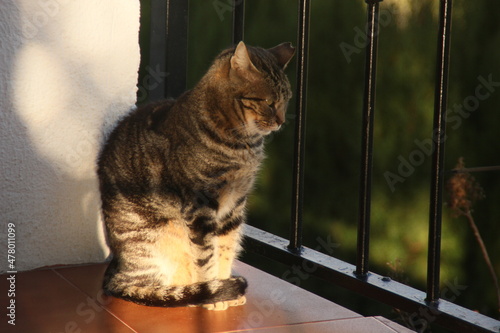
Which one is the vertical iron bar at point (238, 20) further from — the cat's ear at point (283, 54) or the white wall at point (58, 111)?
the white wall at point (58, 111)

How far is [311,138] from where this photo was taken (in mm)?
4008

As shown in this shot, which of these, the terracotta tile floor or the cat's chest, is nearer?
the terracotta tile floor

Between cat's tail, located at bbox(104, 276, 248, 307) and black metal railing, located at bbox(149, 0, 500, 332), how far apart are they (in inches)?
9.2

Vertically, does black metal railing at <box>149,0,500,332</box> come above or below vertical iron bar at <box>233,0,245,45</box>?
below

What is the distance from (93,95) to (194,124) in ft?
1.32

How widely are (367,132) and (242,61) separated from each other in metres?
0.41

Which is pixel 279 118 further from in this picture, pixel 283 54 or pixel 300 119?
pixel 283 54

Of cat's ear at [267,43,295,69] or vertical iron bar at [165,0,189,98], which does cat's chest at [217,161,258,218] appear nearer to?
cat's ear at [267,43,295,69]

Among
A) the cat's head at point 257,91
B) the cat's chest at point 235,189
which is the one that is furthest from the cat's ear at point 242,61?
the cat's chest at point 235,189

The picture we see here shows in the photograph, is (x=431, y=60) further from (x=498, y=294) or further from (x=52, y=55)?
(x=52, y=55)

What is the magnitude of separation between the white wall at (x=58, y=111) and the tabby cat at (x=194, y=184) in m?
0.15

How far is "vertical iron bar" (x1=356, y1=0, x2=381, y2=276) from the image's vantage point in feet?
5.47

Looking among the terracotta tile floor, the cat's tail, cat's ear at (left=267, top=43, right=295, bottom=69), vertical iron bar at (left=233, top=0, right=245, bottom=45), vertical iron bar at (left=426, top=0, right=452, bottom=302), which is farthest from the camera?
vertical iron bar at (left=233, top=0, right=245, bottom=45)

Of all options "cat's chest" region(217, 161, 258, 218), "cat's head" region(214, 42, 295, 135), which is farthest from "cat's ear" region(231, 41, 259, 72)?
"cat's chest" region(217, 161, 258, 218)
